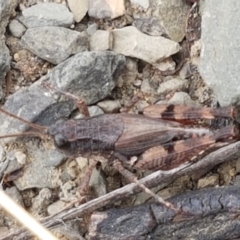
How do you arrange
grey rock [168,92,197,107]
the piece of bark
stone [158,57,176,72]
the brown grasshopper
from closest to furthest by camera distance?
the piece of bark, the brown grasshopper, grey rock [168,92,197,107], stone [158,57,176,72]

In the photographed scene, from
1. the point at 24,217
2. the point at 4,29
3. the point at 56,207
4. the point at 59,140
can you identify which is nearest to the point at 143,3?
the point at 4,29

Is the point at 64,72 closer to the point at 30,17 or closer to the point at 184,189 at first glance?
the point at 30,17

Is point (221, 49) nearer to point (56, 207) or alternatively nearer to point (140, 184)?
point (140, 184)

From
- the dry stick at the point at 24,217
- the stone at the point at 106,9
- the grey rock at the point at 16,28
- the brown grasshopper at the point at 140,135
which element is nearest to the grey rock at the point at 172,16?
the stone at the point at 106,9

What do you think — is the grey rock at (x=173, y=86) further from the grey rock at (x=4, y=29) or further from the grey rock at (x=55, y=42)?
the grey rock at (x=4, y=29)

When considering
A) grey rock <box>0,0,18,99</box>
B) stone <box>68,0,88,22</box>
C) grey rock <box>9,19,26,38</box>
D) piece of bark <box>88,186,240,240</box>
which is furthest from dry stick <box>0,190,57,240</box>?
stone <box>68,0,88,22</box>

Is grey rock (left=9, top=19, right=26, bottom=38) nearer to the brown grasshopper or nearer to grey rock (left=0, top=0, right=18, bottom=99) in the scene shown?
grey rock (left=0, top=0, right=18, bottom=99)

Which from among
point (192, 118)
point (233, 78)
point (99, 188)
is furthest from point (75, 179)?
point (233, 78)
